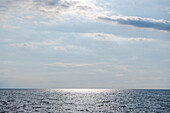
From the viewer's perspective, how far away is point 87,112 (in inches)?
2581

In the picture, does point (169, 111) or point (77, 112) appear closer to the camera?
point (77, 112)

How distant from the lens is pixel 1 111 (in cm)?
6431

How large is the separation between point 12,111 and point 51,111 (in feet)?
32.3

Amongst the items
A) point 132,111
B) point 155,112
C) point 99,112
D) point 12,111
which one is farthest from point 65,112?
point 155,112

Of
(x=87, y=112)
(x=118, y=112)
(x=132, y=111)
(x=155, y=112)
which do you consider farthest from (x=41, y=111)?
(x=155, y=112)

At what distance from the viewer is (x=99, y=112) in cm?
6562

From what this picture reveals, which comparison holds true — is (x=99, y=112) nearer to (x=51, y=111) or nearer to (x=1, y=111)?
(x=51, y=111)

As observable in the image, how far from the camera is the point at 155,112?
220ft

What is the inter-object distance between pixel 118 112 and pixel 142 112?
6308 millimetres

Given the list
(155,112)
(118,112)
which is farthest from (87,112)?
(155,112)

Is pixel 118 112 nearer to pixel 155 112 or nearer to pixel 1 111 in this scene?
pixel 155 112

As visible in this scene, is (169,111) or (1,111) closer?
(1,111)

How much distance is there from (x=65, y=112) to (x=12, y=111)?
13.5 meters

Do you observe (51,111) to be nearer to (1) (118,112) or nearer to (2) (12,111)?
(2) (12,111)
